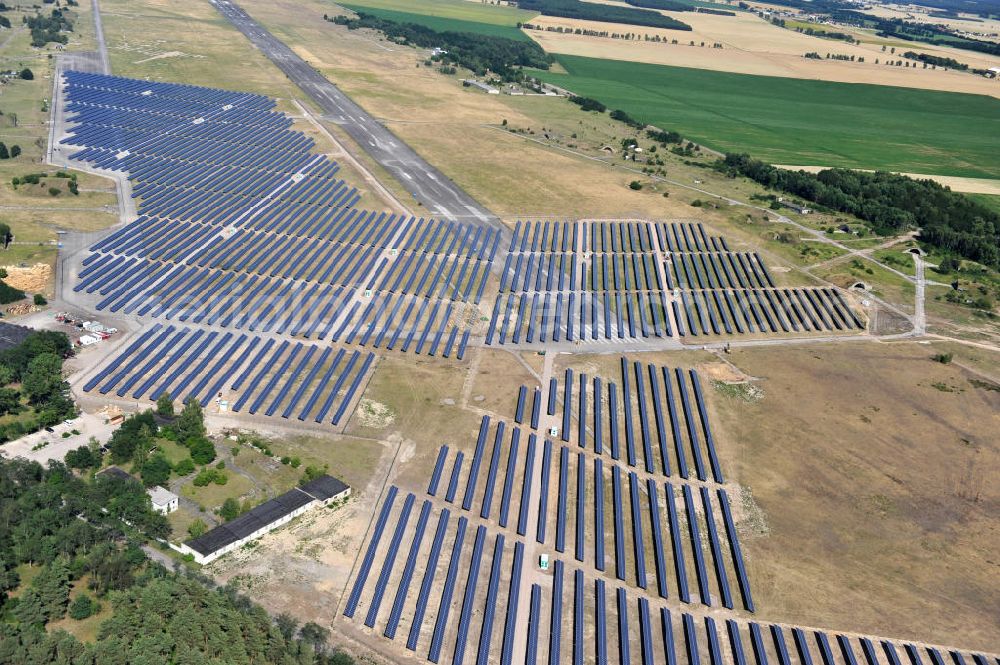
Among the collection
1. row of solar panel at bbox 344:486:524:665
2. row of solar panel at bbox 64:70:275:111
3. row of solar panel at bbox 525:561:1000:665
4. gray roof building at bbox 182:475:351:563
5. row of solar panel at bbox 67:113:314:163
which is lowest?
row of solar panel at bbox 525:561:1000:665

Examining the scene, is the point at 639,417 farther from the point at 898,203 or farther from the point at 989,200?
the point at 989,200

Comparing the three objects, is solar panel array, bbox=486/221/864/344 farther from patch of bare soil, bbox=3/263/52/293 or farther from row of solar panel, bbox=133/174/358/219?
patch of bare soil, bbox=3/263/52/293

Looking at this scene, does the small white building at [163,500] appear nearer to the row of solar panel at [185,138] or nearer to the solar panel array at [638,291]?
the solar panel array at [638,291]

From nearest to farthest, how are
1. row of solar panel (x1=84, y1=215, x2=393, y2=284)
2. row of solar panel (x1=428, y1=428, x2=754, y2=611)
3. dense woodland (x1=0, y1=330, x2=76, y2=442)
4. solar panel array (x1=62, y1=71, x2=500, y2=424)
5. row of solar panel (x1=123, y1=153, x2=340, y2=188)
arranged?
1. row of solar panel (x1=428, y1=428, x2=754, y2=611)
2. dense woodland (x1=0, y1=330, x2=76, y2=442)
3. solar panel array (x1=62, y1=71, x2=500, y2=424)
4. row of solar panel (x1=84, y1=215, x2=393, y2=284)
5. row of solar panel (x1=123, y1=153, x2=340, y2=188)

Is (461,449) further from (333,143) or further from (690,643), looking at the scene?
(333,143)

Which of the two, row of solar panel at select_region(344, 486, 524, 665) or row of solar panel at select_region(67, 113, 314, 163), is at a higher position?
row of solar panel at select_region(67, 113, 314, 163)

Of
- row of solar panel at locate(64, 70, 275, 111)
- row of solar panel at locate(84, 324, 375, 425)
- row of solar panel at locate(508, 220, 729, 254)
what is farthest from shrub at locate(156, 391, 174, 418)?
row of solar panel at locate(64, 70, 275, 111)

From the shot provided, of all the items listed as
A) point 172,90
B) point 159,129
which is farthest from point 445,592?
point 172,90
